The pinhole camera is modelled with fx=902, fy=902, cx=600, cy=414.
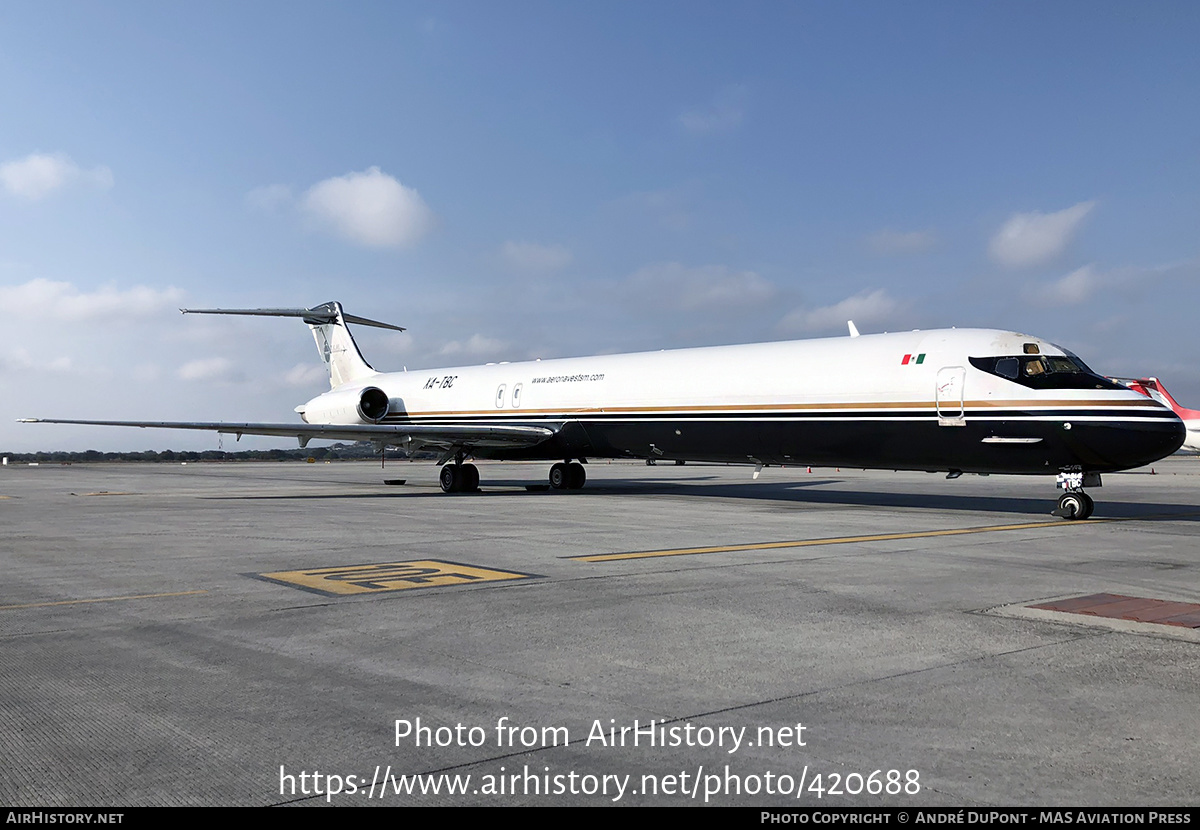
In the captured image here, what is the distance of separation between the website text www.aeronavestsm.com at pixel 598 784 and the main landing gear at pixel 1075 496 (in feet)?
43.7

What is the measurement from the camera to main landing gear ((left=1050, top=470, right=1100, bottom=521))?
49.7ft

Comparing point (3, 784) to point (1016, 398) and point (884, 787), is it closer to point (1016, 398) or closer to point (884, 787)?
point (884, 787)

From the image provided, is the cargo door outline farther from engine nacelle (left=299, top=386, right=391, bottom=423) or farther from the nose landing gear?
engine nacelle (left=299, top=386, right=391, bottom=423)

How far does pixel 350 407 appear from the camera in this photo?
A: 28.2 m

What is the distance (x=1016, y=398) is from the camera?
49.9 ft

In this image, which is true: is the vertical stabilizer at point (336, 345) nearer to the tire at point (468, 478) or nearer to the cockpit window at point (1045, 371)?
the tire at point (468, 478)

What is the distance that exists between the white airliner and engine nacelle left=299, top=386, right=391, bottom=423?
1.29m

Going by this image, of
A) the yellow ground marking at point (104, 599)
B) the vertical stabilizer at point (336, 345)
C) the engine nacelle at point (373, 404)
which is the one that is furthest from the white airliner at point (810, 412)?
the yellow ground marking at point (104, 599)

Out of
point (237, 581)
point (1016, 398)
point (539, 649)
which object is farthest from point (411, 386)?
point (539, 649)

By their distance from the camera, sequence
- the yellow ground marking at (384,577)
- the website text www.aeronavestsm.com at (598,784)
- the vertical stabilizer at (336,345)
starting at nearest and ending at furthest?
the website text www.aeronavestsm.com at (598,784), the yellow ground marking at (384,577), the vertical stabilizer at (336,345)

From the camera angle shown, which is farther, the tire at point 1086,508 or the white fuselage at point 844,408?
the tire at point 1086,508

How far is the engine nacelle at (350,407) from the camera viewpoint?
28.1 m

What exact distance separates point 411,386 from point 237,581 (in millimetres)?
20351

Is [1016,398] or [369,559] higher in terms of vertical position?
[1016,398]
